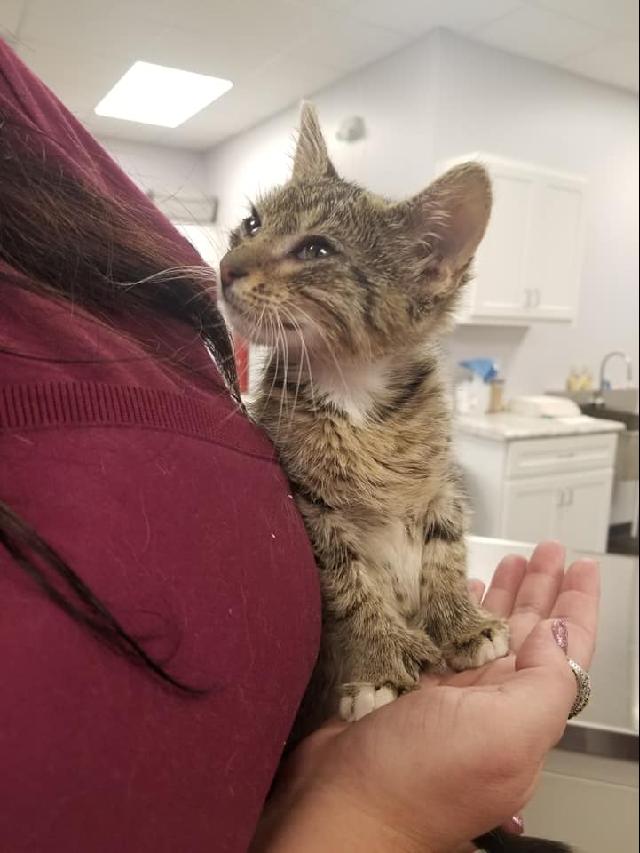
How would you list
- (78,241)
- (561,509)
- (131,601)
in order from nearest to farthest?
1. (131,601)
2. (78,241)
3. (561,509)

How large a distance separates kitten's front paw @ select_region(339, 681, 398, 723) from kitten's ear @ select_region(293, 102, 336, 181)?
2.33 ft

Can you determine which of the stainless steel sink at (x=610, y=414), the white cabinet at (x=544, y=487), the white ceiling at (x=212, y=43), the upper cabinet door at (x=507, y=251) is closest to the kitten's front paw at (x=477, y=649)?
the white ceiling at (x=212, y=43)

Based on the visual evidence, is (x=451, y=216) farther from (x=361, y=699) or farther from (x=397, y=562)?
(x=361, y=699)

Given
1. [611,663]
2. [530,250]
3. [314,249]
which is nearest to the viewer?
[314,249]

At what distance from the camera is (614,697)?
4.52 feet

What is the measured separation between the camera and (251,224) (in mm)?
906

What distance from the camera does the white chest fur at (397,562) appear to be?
2.55ft

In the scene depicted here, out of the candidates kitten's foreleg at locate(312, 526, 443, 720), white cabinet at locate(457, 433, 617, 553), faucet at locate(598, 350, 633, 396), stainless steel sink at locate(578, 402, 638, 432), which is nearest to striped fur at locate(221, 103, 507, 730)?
kitten's foreleg at locate(312, 526, 443, 720)

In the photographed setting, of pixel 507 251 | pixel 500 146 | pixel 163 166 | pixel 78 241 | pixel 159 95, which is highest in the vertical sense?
pixel 500 146

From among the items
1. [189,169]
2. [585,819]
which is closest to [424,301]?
[189,169]

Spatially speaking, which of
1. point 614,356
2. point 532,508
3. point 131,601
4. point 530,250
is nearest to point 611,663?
point 131,601

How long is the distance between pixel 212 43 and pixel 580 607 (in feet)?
3.17

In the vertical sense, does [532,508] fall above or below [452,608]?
below

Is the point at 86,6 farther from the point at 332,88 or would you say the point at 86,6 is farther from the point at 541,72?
the point at 541,72
